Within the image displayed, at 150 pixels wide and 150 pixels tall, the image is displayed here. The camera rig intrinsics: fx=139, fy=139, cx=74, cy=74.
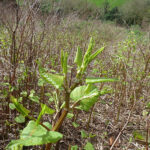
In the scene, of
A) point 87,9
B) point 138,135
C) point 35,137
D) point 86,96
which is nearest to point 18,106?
point 35,137

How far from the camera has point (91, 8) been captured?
295cm

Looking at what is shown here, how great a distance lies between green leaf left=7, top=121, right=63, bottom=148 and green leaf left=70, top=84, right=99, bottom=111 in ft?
0.41

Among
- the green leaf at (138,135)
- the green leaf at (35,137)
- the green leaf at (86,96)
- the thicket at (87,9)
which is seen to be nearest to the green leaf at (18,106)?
the green leaf at (35,137)

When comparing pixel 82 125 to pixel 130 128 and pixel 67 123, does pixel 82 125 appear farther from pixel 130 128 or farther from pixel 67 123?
pixel 130 128

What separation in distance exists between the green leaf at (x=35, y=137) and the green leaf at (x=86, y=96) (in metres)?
0.12

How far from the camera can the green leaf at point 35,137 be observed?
375 mm

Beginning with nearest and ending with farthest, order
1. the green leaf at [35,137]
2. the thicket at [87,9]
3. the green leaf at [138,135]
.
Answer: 1. the green leaf at [35,137]
2. the green leaf at [138,135]
3. the thicket at [87,9]

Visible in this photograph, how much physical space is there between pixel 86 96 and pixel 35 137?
0.19m

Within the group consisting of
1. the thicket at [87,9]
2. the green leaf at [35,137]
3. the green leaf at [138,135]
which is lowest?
the green leaf at [138,135]

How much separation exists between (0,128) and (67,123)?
2.09 feet

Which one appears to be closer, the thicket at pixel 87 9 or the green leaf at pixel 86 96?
the green leaf at pixel 86 96

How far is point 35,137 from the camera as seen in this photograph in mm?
390

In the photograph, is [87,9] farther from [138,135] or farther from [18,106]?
[18,106]

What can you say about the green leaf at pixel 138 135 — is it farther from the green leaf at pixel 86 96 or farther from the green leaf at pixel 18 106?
the green leaf at pixel 18 106
